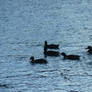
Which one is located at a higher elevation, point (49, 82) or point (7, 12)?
point (7, 12)

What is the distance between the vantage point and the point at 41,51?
3030 centimetres

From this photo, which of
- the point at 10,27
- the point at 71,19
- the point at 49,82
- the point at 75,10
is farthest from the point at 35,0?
the point at 49,82

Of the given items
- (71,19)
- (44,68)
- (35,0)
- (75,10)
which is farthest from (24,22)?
(35,0)

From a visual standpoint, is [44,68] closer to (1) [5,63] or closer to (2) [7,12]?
(1) [5,63]

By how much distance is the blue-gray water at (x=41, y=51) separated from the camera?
925 inches

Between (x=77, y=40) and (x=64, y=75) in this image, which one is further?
(x=77, y=40)

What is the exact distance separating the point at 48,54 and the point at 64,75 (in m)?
4.35

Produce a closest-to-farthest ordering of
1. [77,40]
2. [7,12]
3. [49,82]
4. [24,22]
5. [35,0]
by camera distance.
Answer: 1. [49,82]
2. [77,40]
3. [24,22]
4. [7,12]
5. [35,0]

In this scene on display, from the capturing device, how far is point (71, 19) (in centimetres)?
4784

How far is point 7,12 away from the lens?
55.2m

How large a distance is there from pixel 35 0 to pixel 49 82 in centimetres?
5336

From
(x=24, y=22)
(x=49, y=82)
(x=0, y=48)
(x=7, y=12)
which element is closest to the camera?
(x=49, y=82)

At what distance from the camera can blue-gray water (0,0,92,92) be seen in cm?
2350

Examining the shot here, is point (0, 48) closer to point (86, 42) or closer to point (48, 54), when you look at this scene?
point (48, 54)
